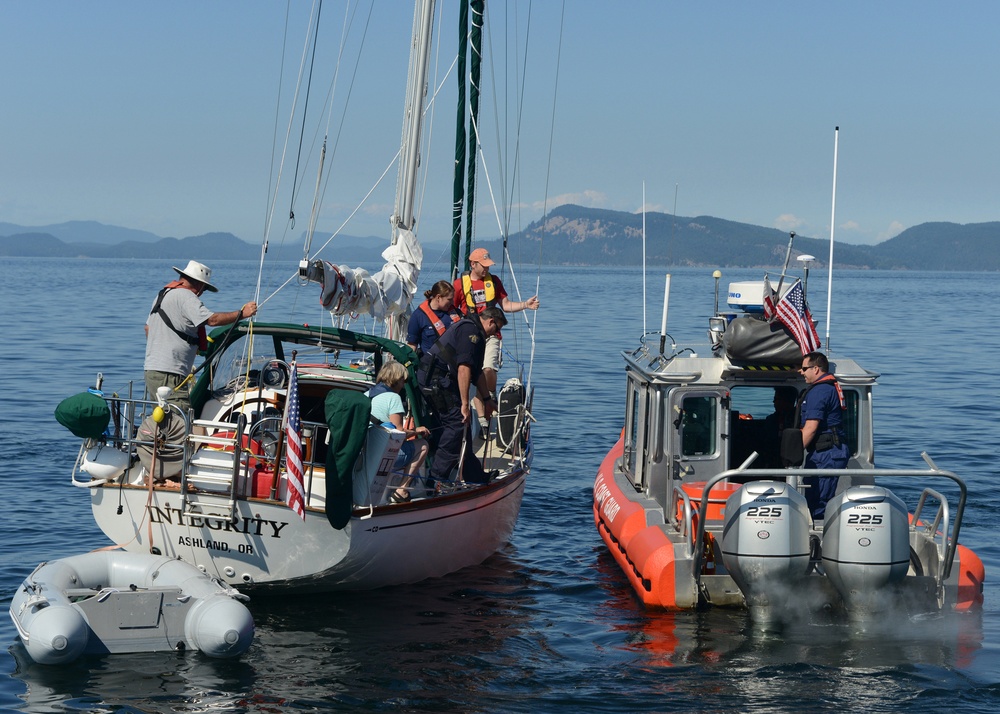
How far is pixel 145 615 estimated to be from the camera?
8375mm

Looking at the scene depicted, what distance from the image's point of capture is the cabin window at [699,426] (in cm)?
1077

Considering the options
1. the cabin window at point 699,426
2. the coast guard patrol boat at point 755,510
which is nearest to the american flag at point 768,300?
the coast guard patrol boat at point 755,510

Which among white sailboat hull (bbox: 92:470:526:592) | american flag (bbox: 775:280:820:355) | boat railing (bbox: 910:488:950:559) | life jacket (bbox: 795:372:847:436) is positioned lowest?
white sailboat hull (bbox: 92:470:526:592)

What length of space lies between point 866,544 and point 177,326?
6.19 meters

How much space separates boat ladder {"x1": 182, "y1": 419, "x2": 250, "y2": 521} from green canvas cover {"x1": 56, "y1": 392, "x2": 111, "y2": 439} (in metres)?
0.72

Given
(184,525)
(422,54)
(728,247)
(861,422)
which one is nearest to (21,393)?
(422,54)

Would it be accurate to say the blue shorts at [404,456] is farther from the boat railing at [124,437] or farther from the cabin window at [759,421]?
Answer: the cabin window at [759,421]

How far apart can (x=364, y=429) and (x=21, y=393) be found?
16.9m

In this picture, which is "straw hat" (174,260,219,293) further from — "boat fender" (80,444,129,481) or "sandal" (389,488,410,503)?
"sandal" (389,488,410,503)

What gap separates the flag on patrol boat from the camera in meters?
10.1

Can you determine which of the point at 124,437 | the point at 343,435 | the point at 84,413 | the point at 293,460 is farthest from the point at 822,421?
the point at 84,413

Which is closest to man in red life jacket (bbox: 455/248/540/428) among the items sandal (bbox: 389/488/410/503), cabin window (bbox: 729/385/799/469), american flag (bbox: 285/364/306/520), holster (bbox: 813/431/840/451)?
cabin window (bbox: 729/385/799/469)

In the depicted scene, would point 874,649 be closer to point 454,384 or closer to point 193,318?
point 454,384

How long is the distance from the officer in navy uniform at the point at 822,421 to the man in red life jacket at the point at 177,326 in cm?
518
